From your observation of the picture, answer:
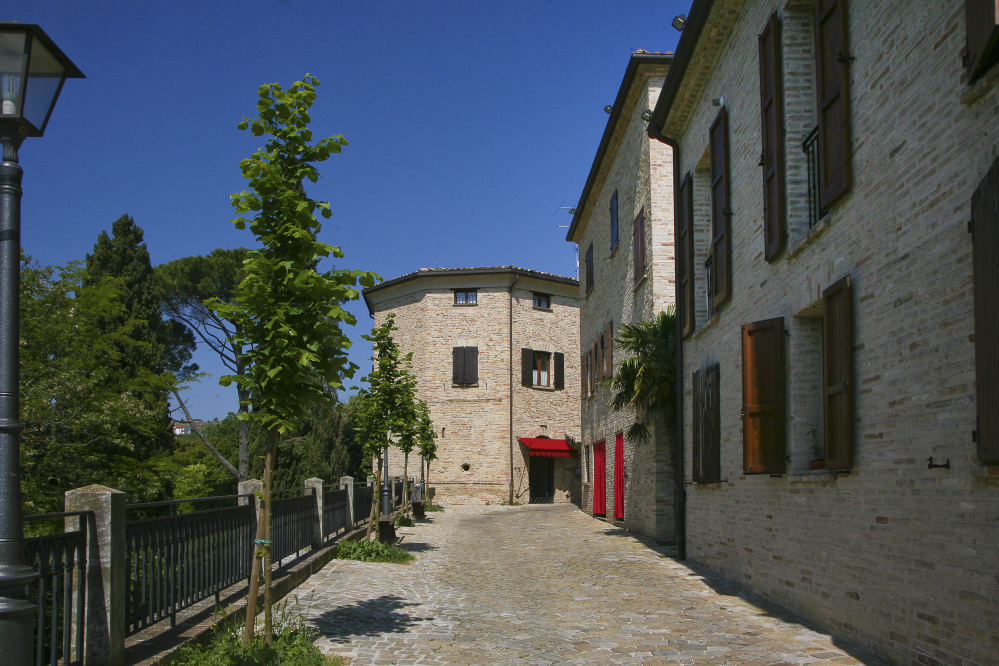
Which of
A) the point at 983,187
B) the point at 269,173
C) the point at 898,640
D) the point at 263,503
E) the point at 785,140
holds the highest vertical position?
the point at 785,140

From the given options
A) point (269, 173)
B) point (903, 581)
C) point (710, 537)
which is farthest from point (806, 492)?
point (269, 173)

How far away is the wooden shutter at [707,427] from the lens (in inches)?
424

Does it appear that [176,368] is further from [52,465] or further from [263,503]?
[263,503]

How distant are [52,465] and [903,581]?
52.9ft

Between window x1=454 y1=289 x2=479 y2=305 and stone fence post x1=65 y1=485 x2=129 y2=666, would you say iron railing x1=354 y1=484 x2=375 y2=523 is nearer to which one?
stone fence post x1=65 y1=485 x2=129 y2=666

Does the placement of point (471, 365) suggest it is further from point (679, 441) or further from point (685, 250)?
point (685, 250)

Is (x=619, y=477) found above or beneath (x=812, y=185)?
beneath

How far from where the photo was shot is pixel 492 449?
103 feet

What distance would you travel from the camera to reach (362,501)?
16969 mm

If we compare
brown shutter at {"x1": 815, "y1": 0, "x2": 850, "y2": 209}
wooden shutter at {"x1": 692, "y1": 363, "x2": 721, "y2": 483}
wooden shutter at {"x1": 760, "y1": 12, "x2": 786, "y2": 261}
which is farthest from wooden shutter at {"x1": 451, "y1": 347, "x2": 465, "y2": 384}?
brown shutter at {"x1": 815, "y1": 0, "x2": 850, "y2": 209}

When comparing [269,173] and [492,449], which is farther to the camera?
[492,449]

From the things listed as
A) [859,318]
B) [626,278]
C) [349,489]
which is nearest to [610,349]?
[626,278]

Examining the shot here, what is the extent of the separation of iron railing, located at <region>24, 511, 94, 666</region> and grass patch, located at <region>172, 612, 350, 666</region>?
0.83 metres

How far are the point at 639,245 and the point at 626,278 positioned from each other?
186cm
